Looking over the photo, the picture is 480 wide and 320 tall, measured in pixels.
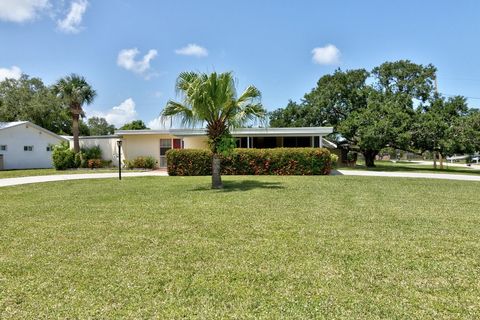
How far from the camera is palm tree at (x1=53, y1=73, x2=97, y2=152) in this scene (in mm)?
23250

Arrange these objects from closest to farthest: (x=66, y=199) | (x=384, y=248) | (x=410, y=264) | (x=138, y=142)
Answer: (x=410, y=264), (x=384, y=248), (x=66, y=199), (x=138, y=142)

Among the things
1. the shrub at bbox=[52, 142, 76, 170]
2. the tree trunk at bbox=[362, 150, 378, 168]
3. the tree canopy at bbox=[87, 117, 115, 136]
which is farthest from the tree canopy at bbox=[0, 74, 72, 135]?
the tree canopy at bbox=[87, 117, 115, 136]

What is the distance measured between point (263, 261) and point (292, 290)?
84 centimetres

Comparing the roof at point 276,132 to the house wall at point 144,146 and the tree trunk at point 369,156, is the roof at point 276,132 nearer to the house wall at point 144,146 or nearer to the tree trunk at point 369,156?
the house wall at point 144,146

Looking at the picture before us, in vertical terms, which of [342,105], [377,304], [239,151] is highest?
[342,105]

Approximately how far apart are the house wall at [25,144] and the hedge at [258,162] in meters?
16.6

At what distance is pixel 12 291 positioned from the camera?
10.7ft

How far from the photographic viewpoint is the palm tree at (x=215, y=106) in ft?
36.0

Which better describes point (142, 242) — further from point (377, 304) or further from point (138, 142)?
point (138, 142)

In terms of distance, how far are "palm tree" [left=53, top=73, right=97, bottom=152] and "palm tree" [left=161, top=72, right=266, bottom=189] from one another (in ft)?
50.3

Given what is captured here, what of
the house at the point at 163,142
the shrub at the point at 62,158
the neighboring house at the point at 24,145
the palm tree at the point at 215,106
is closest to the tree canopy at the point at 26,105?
the neighboring house at the point at 24,145

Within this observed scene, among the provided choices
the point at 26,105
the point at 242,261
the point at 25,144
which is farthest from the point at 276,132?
the point at 26,105

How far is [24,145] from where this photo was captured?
1044 inches

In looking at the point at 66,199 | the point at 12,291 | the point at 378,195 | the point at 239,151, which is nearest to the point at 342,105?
the point at 239,151
